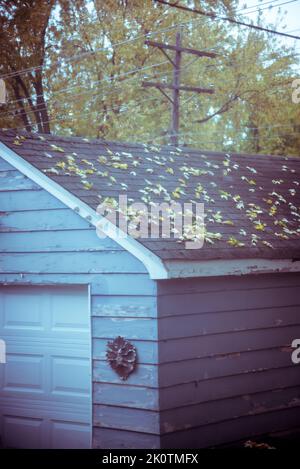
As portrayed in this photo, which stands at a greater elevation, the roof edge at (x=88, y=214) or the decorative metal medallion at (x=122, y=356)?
the roof edge at (x=88, y=214)

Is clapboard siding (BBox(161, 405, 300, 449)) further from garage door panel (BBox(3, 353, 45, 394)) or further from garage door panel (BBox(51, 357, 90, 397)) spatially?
garage door panel (BBox(3, 353, 45, 394))

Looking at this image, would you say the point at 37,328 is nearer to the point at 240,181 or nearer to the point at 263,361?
the point at 263,361

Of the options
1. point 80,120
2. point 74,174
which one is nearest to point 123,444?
point 74,174

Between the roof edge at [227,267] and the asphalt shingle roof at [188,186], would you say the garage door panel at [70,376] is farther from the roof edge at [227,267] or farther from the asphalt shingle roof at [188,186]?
the asphalt shingle roof at [188,186]

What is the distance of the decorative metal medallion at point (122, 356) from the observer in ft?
23.1

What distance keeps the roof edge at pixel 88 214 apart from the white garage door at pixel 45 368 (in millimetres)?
993

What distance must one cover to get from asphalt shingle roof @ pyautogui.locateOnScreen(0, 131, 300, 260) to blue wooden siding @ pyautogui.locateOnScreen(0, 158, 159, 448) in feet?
1.27

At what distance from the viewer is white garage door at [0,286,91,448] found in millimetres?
7715

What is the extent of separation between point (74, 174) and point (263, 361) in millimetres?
3280

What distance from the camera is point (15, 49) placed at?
76.5ft

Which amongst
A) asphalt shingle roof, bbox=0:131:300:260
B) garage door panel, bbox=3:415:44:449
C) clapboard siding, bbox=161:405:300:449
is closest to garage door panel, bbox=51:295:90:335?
garage door panel, bbox=3:415:44:449

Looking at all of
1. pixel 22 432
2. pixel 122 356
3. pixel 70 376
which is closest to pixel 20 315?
pixel 70 376

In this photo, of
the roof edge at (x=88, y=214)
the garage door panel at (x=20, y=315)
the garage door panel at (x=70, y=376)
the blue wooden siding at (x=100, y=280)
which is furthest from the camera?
the garage door panel at (x=20, y=315)

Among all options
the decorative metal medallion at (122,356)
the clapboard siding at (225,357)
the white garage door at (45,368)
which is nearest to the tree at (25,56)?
the white garage door at (45,368)
